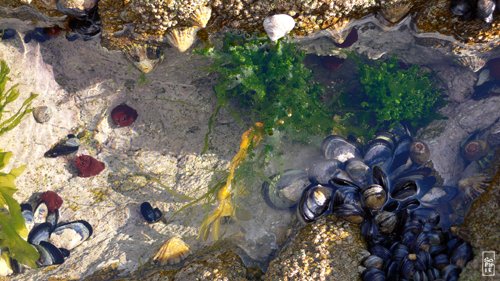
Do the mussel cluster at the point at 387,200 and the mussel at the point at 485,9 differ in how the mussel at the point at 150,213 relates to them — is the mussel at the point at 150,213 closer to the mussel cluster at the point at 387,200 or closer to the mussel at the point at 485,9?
the mussel cluster at the point at 387,200

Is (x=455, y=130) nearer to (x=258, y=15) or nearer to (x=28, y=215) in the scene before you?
(x=258, y=15)

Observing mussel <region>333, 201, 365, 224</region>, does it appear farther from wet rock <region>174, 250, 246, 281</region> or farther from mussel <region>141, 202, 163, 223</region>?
mussel <region>141, 202, 163, 223</region>

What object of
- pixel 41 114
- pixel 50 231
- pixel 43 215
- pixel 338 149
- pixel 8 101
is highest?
pixel 8 101

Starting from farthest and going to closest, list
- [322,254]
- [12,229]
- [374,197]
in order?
[12,229] → [374,197] → [322,254]

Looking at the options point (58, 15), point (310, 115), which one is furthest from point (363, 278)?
point (58, 15)

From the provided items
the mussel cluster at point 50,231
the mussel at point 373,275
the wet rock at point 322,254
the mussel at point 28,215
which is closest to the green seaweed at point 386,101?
the wet rock at point 322,254

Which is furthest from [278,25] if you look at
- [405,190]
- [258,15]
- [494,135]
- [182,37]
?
[494,135]
